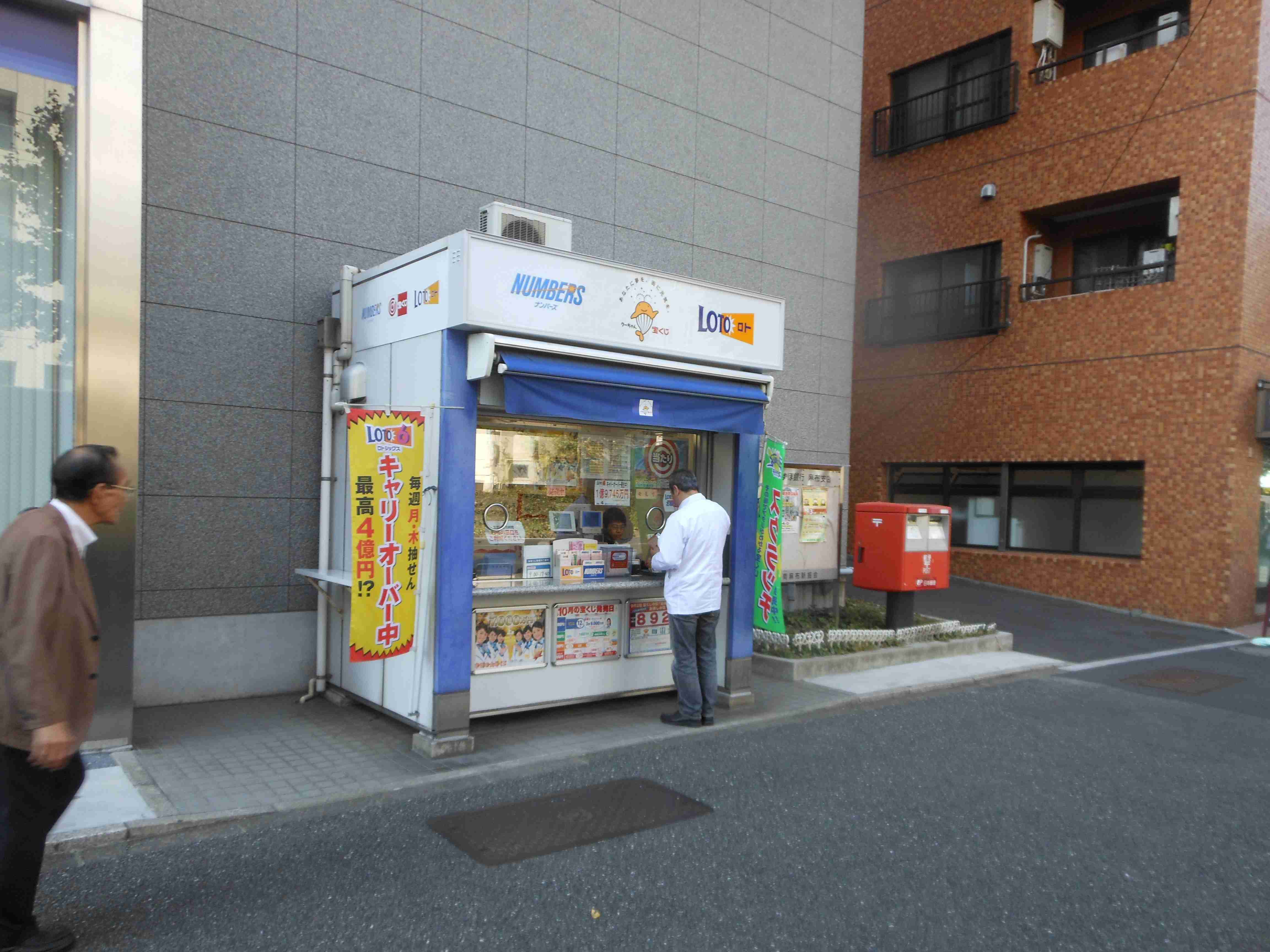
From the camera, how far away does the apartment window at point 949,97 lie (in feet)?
53.0

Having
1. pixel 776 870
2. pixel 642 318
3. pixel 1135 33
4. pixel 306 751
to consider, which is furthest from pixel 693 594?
pixel 1135 33

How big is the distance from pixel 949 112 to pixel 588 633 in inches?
569

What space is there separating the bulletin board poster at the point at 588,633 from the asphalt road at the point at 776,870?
1029 millimetres

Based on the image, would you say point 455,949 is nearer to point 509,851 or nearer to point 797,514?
point 509,851

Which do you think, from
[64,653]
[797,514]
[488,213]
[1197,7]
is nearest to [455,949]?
[64,653]

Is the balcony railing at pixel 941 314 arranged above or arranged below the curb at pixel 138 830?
above

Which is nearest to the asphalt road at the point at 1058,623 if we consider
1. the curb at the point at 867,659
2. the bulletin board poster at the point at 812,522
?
the curb at the point at 867,659

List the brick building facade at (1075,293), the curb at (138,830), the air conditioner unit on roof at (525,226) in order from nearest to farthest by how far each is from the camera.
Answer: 1. the curb at (138,830)
2. the air conditioner unit on roof at (525,226)
3. the brick building facade at (1075,293)

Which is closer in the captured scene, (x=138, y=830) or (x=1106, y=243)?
(x=138, y=830)

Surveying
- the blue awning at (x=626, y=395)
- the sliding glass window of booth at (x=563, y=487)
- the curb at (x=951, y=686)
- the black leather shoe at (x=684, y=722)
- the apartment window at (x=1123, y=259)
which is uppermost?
the apartment window at (x=1123, y=259)

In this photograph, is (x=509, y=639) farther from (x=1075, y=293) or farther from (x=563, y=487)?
(x=1075, y=293)

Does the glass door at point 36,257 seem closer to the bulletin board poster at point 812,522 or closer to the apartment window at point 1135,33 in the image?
the bulletin board poster at point 812,522

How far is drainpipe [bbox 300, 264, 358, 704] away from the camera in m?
6.92

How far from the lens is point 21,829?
3.22 metres
